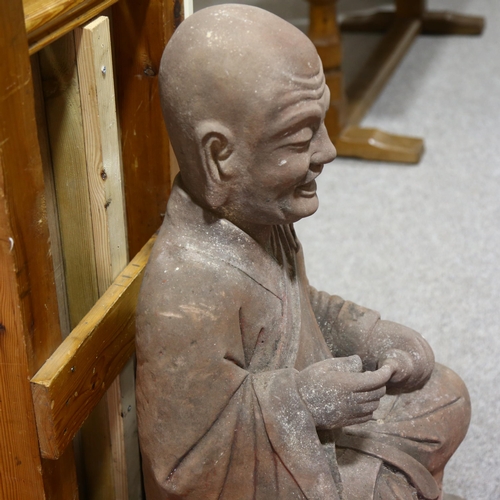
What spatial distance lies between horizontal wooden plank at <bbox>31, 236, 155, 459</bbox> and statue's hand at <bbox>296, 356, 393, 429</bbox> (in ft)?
1.18

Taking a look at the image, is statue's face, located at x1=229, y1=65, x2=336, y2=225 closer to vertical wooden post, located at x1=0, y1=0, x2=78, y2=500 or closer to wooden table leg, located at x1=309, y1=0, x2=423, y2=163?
vertical wooden post, located at x1=0, y1=0, x2=78, y2=500

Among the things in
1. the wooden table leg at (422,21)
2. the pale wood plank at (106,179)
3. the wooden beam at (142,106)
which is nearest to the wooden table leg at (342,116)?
the wooden table leg at (422,21)

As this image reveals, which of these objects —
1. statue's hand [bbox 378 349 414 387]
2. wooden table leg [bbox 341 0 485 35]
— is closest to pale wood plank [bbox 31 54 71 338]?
statue's hand [bbox 378 349 414 387]

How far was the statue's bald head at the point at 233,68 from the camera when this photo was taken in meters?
1.14

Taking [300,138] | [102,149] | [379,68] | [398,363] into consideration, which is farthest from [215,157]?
[379,68]

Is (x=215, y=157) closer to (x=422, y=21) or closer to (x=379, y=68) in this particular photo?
(x=379, y=68)

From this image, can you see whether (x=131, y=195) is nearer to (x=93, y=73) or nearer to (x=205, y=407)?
(x=93, y=73)

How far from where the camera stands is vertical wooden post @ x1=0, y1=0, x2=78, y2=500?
1.12 m

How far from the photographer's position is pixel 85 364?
4.55ft

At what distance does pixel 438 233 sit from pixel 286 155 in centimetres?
177

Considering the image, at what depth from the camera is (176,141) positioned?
1239 millimetres

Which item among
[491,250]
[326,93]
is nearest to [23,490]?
[326,93]

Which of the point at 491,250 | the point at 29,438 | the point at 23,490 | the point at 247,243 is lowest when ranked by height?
the point at 491,250

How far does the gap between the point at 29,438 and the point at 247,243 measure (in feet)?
1.50
